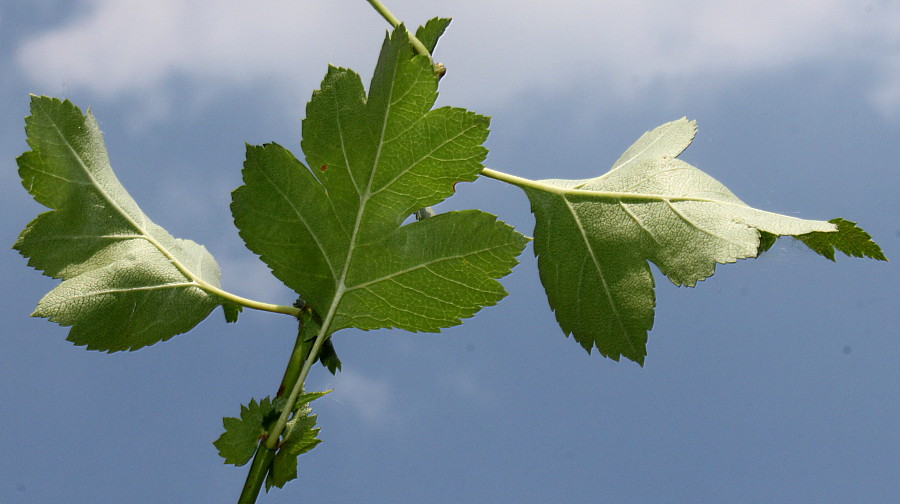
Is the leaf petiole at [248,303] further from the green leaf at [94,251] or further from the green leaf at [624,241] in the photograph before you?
the green leaf at [624,241]

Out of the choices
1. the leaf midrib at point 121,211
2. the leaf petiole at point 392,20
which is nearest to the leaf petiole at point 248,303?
the leaf midrib at point 121,211

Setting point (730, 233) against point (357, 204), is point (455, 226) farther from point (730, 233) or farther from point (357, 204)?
point (730, 233)

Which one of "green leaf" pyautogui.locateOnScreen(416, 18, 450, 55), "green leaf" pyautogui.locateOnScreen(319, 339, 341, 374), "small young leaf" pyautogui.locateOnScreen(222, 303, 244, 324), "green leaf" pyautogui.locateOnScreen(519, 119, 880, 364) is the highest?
"green leaf" pyautogui.locateOnScreen(416, 18, 450, 55)

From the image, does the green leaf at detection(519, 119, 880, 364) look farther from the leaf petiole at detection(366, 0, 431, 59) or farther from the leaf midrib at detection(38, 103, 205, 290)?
the leaf midrib at detection(38, 103, 205, 290)

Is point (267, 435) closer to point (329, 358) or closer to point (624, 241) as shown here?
point (329, 358)

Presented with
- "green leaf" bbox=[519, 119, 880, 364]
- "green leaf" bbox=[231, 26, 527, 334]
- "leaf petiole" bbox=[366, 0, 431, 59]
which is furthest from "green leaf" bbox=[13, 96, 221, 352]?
"green leaf" bbox=[519, 119, 880, 364]

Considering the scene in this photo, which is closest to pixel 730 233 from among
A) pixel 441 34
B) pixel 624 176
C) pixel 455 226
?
pixel 624 176

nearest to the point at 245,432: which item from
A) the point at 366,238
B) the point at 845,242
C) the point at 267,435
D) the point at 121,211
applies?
the point at 267,435
